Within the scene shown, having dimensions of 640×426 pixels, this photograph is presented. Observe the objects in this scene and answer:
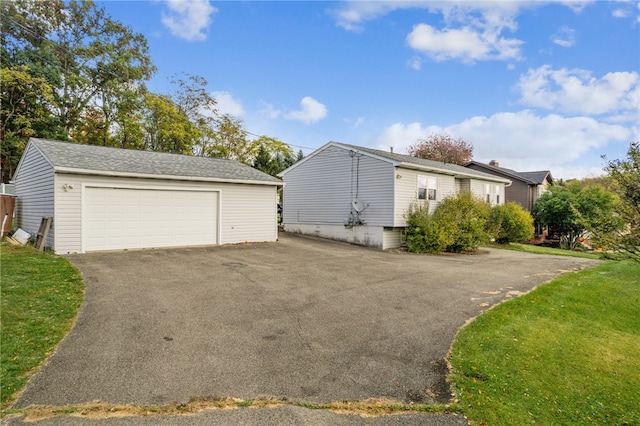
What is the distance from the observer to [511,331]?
5355mm

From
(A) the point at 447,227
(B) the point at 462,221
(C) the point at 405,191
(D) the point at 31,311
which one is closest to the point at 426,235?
(A) the point at 447,227

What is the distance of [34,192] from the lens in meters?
12.6

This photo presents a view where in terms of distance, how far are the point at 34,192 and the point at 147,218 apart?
4.29 metres

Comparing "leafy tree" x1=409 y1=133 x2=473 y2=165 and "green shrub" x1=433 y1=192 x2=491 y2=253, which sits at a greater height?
"leafy tree" x1=409 y1=133 x2=473 y2=165

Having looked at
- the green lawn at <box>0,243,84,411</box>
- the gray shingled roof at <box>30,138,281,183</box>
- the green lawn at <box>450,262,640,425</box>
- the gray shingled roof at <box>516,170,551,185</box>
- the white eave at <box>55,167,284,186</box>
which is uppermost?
the gray shingled roof at <box>516,170,551,185</box>

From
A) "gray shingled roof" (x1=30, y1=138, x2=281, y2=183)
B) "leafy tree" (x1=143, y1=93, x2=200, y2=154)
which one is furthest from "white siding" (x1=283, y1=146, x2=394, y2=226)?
"leafy tree" (x1=143, y1=93, x2=200, y2=154)

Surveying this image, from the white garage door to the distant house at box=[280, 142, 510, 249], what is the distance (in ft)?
21.5

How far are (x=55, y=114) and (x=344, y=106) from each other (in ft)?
66.8

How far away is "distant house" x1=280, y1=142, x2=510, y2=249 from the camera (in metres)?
16.1

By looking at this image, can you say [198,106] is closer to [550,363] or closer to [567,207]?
[567,207]

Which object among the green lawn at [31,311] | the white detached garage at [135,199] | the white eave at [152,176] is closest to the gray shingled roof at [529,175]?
the white eave at [152,176]

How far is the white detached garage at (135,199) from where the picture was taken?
1090 cm

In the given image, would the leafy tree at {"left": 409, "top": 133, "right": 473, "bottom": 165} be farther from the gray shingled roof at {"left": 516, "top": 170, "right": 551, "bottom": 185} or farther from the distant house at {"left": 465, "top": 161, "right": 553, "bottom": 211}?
the distant house at {"left": 465, "top": 161, "right": 553, "bottom": 211}

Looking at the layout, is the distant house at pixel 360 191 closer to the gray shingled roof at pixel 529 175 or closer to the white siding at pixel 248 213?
the white siding at pixel 248 213
